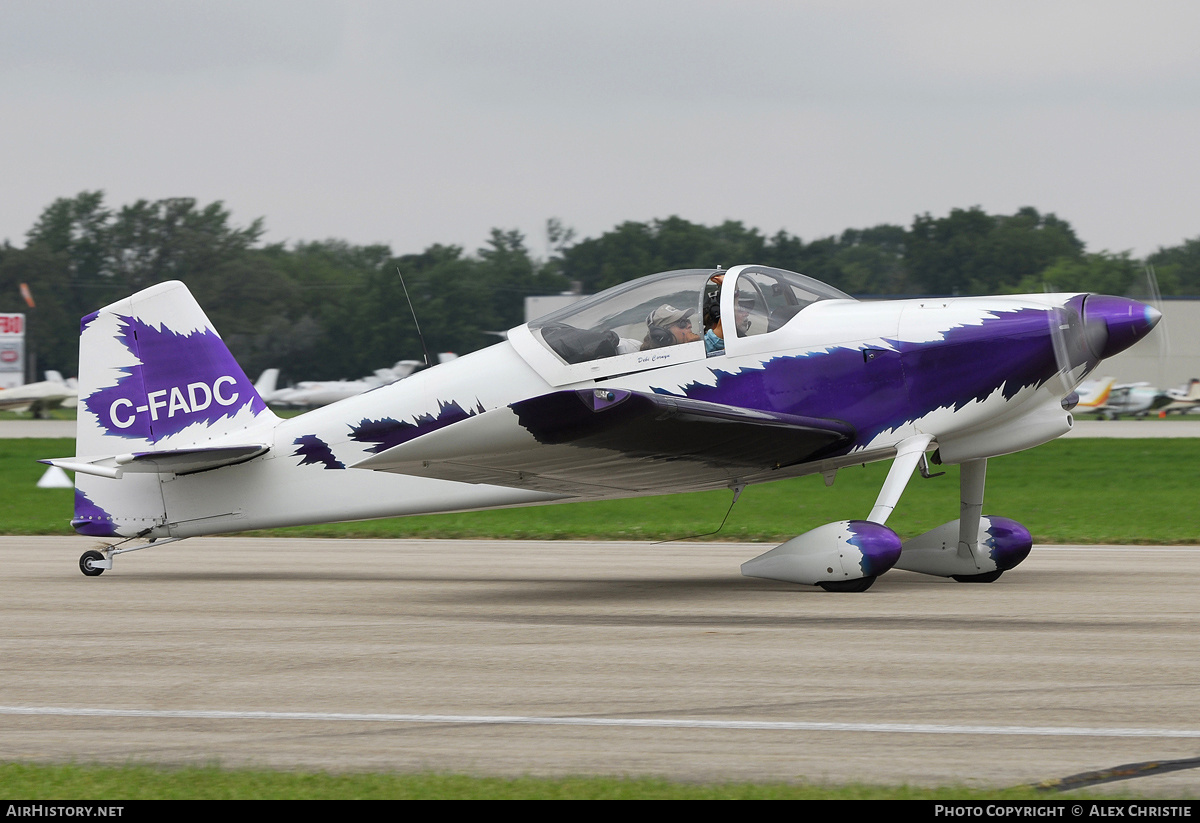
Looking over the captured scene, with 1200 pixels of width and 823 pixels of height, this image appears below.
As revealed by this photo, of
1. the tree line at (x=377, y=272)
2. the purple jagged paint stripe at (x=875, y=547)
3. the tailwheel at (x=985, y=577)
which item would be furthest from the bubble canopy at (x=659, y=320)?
the tree line at (x=377, y=272)

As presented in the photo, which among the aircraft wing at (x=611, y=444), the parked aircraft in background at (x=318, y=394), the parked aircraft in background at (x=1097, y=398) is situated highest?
the parked aircraft in background at (x=318, y=394)

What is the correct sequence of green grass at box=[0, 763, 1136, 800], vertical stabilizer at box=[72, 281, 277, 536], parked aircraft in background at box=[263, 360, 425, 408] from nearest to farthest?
green grass at box=[0, 763, 1136, 800] < vertical stabilizer at box=[72, 281, 277, 536] < parked aircraft in background at box=[263, 360, 425, 408]

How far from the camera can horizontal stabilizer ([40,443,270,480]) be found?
10.4 m

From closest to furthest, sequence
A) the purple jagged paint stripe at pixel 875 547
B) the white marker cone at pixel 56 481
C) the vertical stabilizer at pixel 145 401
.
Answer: the purple jagged paint stripe at pixel 875 547 → the vertical stabilizer at pixel 145 401 → the white marker cone at pixel 56 481

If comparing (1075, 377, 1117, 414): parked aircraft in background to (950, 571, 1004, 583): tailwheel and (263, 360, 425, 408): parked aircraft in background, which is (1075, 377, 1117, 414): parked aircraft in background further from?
(950, 571, 1004, 583): tailwheel

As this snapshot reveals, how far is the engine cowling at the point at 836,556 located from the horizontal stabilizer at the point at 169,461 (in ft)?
14.5

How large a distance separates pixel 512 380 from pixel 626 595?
1.84 meters

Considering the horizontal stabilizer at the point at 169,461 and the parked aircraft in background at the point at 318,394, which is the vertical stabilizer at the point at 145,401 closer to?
the horizontal stabilizer at the point at 169,461

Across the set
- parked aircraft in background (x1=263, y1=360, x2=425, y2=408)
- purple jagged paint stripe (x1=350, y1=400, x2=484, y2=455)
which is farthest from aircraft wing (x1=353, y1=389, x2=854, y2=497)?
parked aircraft in background (x1=263, y1=360, x2=425, y2=408)

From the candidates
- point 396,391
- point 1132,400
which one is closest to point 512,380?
point 396,391

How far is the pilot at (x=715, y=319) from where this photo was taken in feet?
30.5

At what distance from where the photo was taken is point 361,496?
34.3ft
